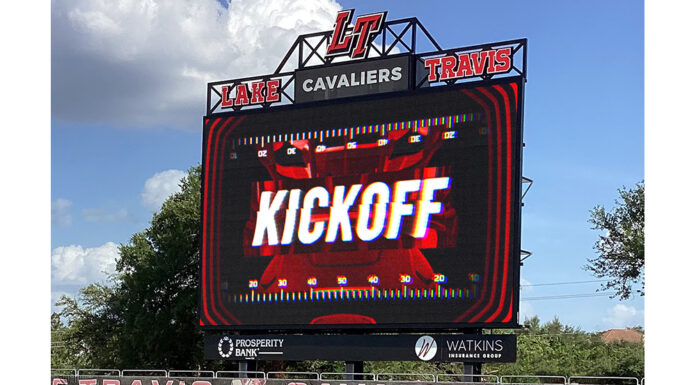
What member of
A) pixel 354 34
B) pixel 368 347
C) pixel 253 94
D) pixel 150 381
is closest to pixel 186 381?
pixel 150 381

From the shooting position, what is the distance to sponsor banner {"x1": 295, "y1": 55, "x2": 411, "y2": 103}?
2608cm

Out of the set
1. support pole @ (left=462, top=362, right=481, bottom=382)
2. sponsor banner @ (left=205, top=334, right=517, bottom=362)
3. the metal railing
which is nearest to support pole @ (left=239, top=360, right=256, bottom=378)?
the metal railing

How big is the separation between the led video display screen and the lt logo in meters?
1.83

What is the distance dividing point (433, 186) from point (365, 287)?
126 inches

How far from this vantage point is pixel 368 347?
25.2m

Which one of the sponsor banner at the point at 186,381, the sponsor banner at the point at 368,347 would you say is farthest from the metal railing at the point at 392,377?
the sponsor banner at the point at 368,347

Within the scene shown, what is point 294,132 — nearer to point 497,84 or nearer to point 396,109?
point 396,109

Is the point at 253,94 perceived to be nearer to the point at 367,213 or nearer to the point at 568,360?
the point at 367,213

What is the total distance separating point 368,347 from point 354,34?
877 centimetres

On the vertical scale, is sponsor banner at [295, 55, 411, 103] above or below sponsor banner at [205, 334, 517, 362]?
above

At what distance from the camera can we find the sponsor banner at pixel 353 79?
26.1 metres

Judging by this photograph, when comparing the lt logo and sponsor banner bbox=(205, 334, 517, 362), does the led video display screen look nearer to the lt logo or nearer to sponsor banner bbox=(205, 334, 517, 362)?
sponsor banner bbox=(205, 334, 517, 362)
